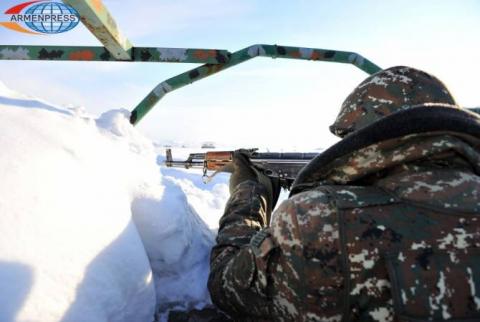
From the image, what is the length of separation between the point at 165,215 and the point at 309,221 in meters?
1.07

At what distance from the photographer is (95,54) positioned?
9.38 ft

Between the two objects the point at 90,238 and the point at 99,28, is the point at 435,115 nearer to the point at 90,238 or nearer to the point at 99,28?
the point at 90,238

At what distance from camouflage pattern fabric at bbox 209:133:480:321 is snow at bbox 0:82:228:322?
0.67m

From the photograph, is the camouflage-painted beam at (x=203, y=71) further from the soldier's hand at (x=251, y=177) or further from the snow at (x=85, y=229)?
the soldier's hand at (x=251, y=177)

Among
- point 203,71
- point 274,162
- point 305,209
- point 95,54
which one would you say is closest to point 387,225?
point 305,209

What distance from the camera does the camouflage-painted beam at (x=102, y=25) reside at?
71.7 inches

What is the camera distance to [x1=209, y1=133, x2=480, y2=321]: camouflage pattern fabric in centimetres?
97

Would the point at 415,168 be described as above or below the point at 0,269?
above

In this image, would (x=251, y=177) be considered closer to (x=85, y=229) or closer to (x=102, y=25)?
(x=85, y=229)

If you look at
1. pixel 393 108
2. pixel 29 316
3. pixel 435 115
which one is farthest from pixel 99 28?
pixel 435 115

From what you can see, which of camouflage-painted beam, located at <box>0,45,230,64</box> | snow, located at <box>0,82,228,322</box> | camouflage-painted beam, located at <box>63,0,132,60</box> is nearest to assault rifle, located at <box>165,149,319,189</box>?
snow, located at <box>0,82,228,322</box>

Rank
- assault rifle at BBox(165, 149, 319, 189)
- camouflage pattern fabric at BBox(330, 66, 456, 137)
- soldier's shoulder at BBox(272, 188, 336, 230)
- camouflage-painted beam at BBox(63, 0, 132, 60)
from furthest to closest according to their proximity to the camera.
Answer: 1. assault rifle at BBox(165, 149, 319, 189)
2. camouflage-painted beam at BBox(63, 0, 132, 60)
3. camouflage pattern fabric at BBox(330, 66, 456, 137)
4. soldier's shoulder at BBox(272, 188, 336, 230)

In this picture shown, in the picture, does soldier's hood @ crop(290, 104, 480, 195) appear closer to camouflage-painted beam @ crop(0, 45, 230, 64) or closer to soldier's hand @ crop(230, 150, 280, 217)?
soldier's hand @ crop(230, 150, 280, 217)

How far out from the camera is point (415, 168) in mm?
1130
